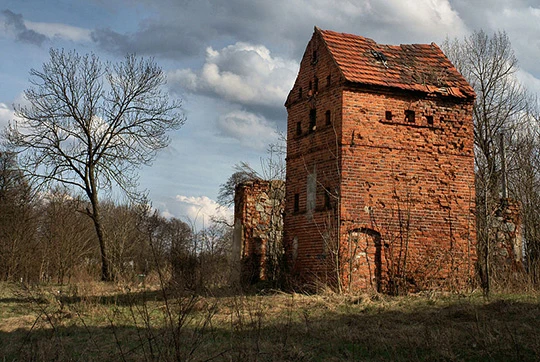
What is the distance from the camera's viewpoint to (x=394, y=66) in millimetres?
15648

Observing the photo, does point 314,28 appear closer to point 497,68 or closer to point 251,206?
point 251,206

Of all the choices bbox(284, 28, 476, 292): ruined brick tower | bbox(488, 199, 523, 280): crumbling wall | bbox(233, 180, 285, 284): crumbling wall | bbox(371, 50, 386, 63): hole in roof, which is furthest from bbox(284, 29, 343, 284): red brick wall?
bbox(488, 199, 523, 280): crumbling wall

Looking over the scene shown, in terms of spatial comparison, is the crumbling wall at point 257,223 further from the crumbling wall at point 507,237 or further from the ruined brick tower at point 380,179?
the crumbling wall at point 507,237

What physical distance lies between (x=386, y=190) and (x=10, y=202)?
20321 mm

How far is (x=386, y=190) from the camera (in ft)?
47.1

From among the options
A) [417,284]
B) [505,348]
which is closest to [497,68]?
[417,284]

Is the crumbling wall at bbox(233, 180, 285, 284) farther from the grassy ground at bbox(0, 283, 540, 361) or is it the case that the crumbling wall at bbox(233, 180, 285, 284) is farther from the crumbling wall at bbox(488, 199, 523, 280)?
the crumbling wall at bbox(488, 199, 523, 280)

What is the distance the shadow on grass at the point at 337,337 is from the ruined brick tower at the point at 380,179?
7.69 ft

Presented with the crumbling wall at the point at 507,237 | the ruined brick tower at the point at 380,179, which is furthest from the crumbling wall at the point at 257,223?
the crumbling wall at the point at 507,237

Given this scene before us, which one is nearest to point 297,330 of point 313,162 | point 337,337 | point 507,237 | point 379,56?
point 337,337

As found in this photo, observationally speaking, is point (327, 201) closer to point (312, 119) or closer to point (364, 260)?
point (364, 260)

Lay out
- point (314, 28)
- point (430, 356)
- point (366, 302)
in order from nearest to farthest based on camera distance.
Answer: point (430, 356) → point (366, 302) → point (314, 28)

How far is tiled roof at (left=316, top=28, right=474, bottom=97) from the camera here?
14930 mm

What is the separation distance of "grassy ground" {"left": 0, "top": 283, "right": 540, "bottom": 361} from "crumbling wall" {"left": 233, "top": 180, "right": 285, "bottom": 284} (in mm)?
5706
